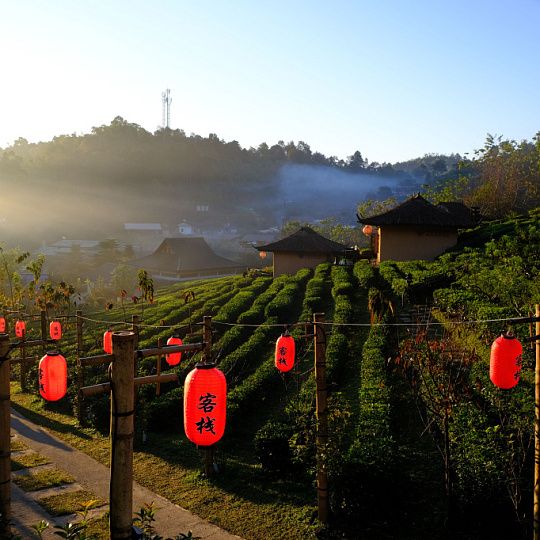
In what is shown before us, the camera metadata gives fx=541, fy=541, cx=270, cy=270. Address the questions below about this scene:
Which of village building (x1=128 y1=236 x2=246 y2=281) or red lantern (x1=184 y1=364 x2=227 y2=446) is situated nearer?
red lantern (x1=184 y1=364 x2=227 y2=446)

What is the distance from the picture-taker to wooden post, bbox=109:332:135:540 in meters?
5.04

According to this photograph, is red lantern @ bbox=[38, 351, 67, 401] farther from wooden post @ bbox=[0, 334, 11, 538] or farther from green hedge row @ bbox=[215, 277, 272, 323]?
green hedge row @ bbox=[215, 277, 272, 323]

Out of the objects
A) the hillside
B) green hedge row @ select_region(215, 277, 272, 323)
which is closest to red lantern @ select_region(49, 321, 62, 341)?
the hillside

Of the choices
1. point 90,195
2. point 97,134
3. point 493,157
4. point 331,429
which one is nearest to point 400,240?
point 331,429

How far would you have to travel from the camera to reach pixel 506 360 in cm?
787

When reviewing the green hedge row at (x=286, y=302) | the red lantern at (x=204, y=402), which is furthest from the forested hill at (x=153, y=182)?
the red lantern at (x=204, y=402)

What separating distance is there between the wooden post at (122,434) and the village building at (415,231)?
26.4 m

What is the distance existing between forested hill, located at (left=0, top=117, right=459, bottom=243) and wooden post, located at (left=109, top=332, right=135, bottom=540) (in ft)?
296

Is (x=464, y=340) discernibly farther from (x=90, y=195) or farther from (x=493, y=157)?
(x=90, y=195)

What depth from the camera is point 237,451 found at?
521 inches

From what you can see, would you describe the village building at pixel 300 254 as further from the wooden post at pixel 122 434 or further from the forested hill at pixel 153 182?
the forested hill at pixel 153 182

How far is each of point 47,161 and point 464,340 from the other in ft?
333

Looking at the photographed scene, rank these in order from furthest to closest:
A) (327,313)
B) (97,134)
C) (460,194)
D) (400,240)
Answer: (97,134) < (460,194) < (400,240) < (327,313)

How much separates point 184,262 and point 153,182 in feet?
209
